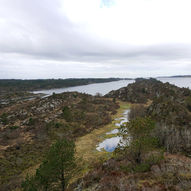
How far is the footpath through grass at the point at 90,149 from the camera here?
29261 millimetres

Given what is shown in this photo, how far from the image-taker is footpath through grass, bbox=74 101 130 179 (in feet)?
96.0

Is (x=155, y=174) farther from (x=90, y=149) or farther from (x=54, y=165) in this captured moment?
(x=90, y=149)

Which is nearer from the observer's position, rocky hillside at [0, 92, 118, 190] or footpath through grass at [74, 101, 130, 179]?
rocky hillside at [0, 92, 118, 190]

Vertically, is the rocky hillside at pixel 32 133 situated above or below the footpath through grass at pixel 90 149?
above

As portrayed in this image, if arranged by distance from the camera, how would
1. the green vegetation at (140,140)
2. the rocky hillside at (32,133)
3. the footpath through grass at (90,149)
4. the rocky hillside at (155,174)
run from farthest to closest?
1. the footpath through grass at (90,149)
2. the rocky hillside at (32,133)
3. the green vegetation at (140,140)
4. the rocky hillside at (155,174)

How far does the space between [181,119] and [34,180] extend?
32329mm

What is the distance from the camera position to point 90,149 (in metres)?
36.6

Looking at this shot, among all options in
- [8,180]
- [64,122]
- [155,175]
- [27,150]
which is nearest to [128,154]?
[155,175]

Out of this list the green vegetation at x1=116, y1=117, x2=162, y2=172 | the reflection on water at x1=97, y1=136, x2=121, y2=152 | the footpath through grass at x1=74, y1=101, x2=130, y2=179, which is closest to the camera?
the green vegetation at x1=116, y1=117, x2=162, y2=172

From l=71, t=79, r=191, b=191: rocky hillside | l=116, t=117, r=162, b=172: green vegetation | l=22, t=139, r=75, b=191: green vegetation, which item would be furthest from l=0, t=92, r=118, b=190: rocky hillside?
l=116, t=117, r=162, b=172: green vegetation

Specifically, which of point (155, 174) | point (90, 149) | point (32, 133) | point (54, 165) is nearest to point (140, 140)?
point (155, 174)

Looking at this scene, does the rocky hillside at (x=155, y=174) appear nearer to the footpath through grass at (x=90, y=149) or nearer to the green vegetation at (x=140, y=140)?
the green vegetation at (x=140, y=140)

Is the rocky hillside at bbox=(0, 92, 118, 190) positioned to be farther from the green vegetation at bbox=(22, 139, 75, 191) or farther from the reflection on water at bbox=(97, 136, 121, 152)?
the reflection on water at bbox=(97, 136, 121, 152)

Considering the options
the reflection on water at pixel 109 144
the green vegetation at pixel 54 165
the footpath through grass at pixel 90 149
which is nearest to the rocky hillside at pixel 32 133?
the footpath through grass at pixel 90 149
